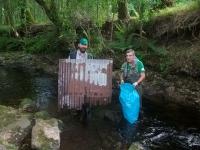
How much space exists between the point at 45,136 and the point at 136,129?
219cm

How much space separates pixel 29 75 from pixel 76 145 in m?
7.63

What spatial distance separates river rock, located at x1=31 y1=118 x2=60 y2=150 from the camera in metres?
6.97

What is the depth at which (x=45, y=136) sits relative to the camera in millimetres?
7238

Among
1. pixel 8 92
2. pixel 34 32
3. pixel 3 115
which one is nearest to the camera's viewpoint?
pixel 3 115

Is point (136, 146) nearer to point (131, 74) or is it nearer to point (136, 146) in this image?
point (136, 146)

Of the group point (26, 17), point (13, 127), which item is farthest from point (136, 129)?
point (26, 17)

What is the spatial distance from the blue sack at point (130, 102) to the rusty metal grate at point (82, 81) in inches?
29.6

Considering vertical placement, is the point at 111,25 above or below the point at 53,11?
below

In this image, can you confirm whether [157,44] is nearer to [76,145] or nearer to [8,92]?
[8,92]

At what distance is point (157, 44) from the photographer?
12.9m

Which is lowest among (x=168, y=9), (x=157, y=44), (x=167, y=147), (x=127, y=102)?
(x=167, y=147)

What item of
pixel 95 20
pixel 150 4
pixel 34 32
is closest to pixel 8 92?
pixel 95 20

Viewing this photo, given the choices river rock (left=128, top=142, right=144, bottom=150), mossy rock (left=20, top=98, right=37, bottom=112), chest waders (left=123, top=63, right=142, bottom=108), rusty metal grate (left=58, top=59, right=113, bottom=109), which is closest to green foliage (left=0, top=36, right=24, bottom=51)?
mossy rock (left=20, top=98, right=37, bottom=112)

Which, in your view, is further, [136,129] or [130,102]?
[130,102]
